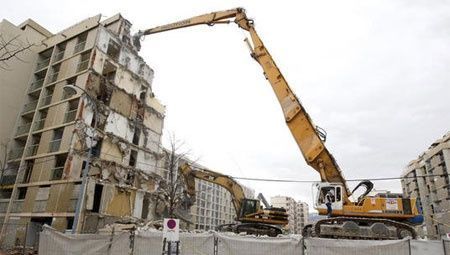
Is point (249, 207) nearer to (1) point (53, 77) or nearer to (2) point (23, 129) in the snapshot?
(1) point (53, 77)

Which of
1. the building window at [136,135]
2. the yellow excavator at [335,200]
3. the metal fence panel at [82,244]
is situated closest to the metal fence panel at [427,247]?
the yellow excavator at [335,200]

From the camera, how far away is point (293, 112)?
1723 cm

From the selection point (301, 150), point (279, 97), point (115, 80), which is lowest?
point (301, 150)

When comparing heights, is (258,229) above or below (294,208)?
below

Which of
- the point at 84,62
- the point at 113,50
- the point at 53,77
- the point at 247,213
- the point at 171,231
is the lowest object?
the point at 171,231

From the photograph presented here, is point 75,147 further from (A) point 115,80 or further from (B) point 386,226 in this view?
(B) point 386,226

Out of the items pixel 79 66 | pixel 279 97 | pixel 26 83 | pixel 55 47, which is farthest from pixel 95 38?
pixel 279 97

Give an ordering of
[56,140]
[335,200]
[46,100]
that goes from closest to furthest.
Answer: [335,200] < [56,140] < [46,100]

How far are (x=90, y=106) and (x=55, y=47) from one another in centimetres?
1182

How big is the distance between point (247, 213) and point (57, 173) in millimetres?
20930

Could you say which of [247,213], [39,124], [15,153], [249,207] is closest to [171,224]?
[247,213]

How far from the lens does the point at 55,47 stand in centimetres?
4128

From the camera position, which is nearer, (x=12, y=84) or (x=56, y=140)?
(x=56, y=140)

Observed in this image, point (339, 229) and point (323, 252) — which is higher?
point (339, 229)
